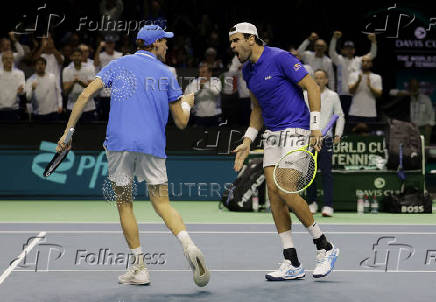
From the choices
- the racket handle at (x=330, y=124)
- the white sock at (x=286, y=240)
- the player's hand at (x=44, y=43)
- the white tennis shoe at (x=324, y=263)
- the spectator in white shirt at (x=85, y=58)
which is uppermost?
the player's hand at (x=44, y=43)

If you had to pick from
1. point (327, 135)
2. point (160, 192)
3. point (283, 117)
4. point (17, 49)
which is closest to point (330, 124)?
point (327, 135)

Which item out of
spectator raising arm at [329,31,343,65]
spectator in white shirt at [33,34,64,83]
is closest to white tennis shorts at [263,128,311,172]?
spectator raising arm at [329,31,343,65]

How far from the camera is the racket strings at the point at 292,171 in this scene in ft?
21.3

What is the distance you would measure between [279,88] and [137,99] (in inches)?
46.9

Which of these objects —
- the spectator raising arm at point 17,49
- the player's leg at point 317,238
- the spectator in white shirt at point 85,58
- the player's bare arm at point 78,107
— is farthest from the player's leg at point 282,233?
the spectator raising arm at point 17,49

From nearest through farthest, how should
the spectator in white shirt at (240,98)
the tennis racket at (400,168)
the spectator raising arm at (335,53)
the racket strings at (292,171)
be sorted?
1. the racket strings at (292,171)
2. the tennis racket at (400,168)
3. the spectator in white shirt at (240,98)
4. the spectator raising arm at (335,53)

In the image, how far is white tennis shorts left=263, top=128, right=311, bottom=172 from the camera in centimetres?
651

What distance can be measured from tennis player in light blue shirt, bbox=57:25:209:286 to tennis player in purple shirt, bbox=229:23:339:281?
702 millimetres

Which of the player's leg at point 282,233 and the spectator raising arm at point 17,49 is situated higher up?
the spectator raising arm at point 17,49

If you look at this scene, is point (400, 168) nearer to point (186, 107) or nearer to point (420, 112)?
point (420, 112)

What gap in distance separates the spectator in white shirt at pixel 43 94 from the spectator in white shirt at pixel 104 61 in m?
0.80

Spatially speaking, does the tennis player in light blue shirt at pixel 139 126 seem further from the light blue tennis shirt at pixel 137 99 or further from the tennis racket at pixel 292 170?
the tennis racket at pixel 292 170

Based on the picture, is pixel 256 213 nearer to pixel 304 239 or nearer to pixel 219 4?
pixel 304 239

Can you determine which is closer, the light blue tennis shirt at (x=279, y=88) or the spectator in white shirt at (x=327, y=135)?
the light blue tennis shirt at (x=279, y=88)
